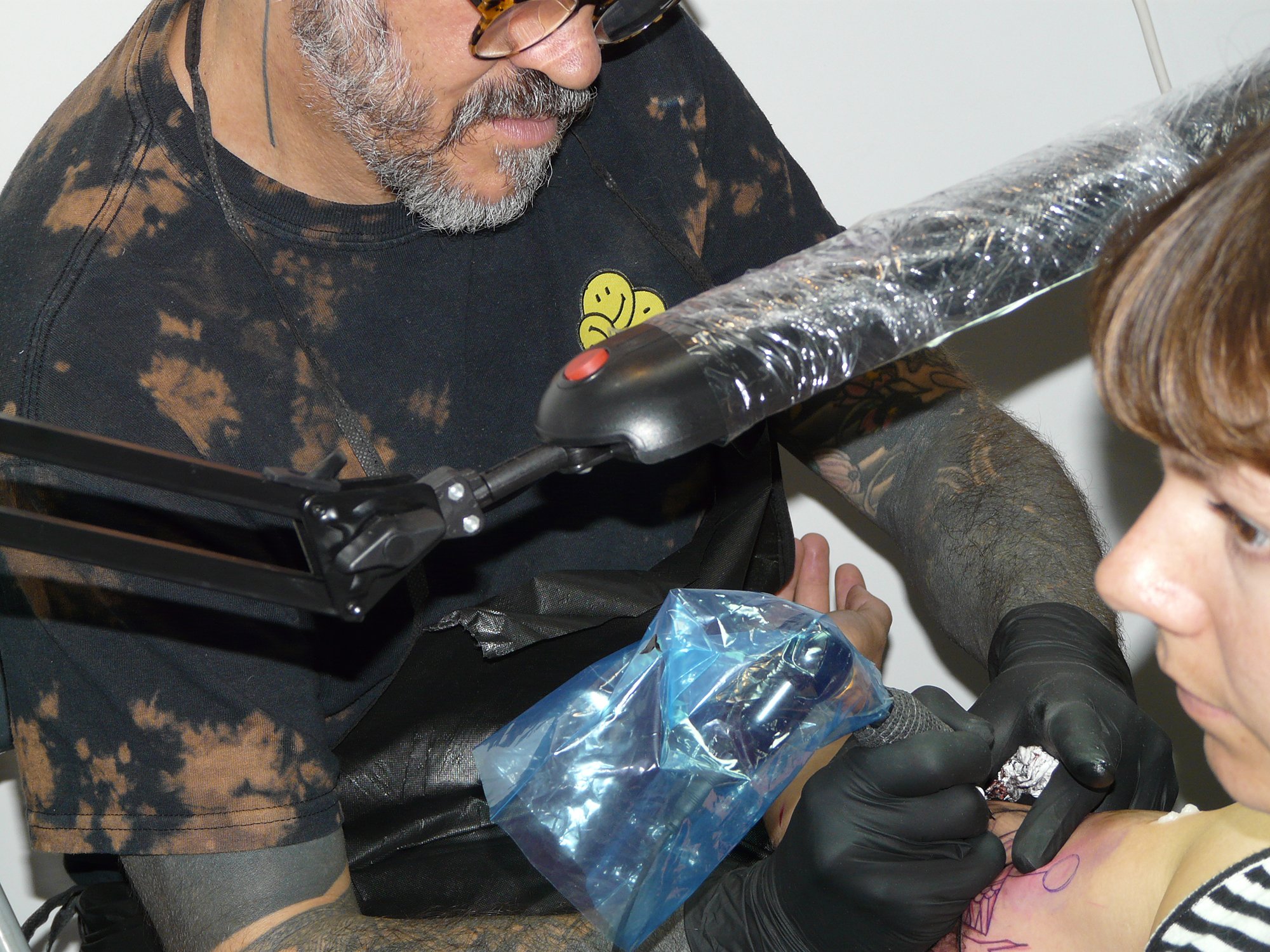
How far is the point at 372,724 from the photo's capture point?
46.4 inches

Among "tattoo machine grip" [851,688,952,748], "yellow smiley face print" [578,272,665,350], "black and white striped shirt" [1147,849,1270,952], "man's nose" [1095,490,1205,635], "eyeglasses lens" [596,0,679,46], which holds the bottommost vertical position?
"black and white striped shirt" [1147,849,1270,952]

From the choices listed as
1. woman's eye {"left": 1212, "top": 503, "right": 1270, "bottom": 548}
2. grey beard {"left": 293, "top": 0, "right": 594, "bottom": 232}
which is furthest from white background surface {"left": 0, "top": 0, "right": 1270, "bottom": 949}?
woman's eye {"left": 1212, "top": 503, "right": 1270, "bottom": 548}

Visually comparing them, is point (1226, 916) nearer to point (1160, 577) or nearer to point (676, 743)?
point (1160, 577)

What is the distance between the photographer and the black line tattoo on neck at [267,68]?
1.11 metres

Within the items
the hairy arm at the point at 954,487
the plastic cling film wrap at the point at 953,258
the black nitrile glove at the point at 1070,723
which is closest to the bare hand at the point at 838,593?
the hairy arm at the point at 954,487

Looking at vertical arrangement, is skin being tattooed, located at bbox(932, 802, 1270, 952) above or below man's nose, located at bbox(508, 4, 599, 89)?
below

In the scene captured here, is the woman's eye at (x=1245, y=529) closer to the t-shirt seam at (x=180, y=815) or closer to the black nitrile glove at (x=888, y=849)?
the black nitrile glove at (x=888, y=849)

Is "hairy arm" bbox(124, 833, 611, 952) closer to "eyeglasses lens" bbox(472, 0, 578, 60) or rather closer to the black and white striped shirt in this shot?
the black and white striped shirt

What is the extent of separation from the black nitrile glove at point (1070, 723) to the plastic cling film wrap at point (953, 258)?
0.37m

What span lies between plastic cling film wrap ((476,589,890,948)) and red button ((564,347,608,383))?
0.90ft

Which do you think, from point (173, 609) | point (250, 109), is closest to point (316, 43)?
point (250, 109)

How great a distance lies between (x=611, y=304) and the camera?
1306 mm

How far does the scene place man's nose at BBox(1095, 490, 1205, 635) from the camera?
69 cm

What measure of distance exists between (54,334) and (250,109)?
0.94 feet
